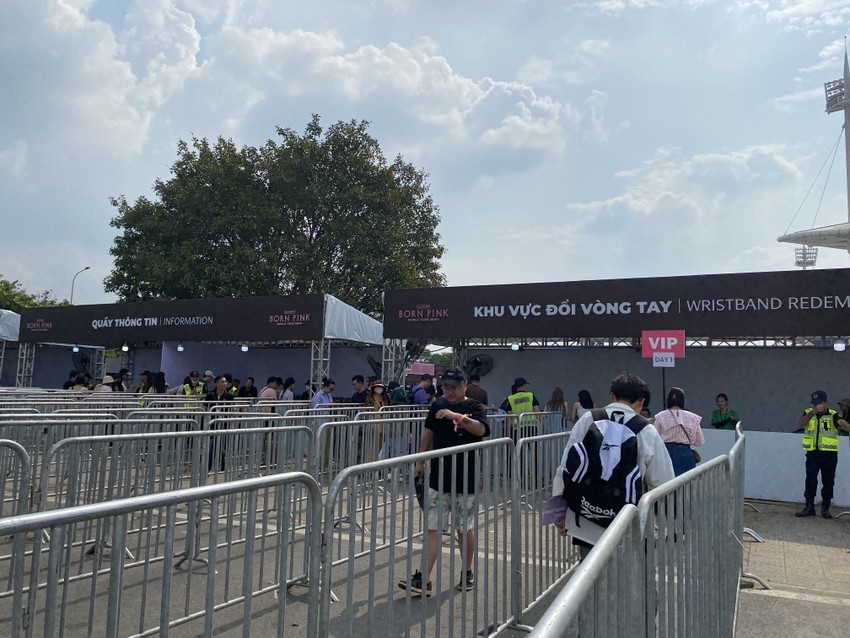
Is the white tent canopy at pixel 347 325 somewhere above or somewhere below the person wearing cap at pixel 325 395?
above

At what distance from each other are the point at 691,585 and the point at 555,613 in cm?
197

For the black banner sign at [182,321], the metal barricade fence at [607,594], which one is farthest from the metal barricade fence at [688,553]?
the black banner sign at [182,321]

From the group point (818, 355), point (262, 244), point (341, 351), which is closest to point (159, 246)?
point (262, 244)

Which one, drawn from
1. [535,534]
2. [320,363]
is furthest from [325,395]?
[535,534]

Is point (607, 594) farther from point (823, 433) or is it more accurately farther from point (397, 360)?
point (397, 360)

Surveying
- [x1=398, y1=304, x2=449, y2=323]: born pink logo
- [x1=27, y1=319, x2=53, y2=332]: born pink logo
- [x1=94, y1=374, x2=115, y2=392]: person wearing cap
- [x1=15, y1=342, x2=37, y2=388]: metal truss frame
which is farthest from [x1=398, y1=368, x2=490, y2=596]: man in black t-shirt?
[x1=15, y1=342, x2=37, y2=388]: metal truss frame

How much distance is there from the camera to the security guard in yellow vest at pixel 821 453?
9.06 m

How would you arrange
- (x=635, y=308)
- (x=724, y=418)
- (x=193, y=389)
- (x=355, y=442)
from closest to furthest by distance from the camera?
(x=355, y=442), (x=724, y=418), (x=635, y=308), (x=193, y=389)

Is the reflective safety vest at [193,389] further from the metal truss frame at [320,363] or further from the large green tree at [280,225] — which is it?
the large green tree at [280,225]

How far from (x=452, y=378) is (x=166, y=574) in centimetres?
332

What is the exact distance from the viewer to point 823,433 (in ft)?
29.9

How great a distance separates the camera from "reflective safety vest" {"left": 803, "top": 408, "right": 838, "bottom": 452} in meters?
9.07

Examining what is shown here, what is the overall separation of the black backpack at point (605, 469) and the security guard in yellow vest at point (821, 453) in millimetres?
6542

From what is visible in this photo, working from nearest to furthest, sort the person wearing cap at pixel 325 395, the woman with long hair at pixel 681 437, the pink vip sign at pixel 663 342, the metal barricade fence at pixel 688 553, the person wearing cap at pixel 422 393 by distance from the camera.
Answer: the metal barricade fence at pixel 688 553
the woman with long hair at pixel 681 437
the pink vip sign at pixel 663 342
the person wearing cap at pixel 325 395
the person wearing cap at pixel 422 393
